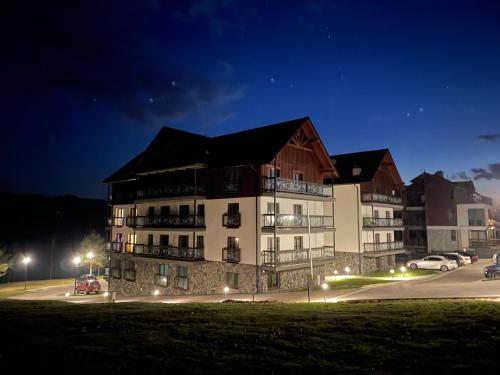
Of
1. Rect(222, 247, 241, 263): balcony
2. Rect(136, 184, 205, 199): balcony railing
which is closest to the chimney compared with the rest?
Rect(136, 184, 205, 199): balcony railing

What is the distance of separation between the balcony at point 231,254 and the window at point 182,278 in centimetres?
516

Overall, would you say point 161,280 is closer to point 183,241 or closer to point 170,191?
point 183,241

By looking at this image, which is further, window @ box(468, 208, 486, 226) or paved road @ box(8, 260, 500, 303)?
window @ box(468, 208, 486, 226)

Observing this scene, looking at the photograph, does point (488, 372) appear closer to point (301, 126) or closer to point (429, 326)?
point (429, 326)

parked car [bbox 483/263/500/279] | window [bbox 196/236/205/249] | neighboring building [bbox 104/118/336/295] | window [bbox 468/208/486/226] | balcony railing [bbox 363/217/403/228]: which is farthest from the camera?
window [bbox 468/208/486/226]

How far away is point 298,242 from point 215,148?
39.3 feet

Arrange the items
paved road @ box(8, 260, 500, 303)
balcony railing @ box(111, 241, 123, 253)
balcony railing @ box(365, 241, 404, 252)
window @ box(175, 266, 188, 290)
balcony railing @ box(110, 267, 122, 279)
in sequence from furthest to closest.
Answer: balcony railing @ box(111, 241, 123, 253) → balcony railing @ box(110, 267, 122, 279) → balcony railing @ box(365, 241, 404, 252) → window @ box(175, 266, 188, 290) → paved road @ box(8, 260, 500, 303)

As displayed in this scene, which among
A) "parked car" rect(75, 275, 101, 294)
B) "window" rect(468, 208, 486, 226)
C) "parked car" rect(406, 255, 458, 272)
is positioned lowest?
"parked car" rect(75, 275, 101, 294)

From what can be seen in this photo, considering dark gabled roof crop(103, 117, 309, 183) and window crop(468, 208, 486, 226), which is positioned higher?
dark gabled roof crop(103, 117, 309, 183)

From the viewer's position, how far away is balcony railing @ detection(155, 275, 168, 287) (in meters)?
34.6

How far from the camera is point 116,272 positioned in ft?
135

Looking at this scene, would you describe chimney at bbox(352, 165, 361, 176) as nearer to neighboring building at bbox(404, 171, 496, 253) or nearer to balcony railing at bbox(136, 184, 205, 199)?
balcony railing at bbox(136, 184, 205, 199)

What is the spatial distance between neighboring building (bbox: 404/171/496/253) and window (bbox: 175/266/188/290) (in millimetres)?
38723

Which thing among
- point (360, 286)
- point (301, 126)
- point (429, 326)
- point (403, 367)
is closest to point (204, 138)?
point (301, 126)
